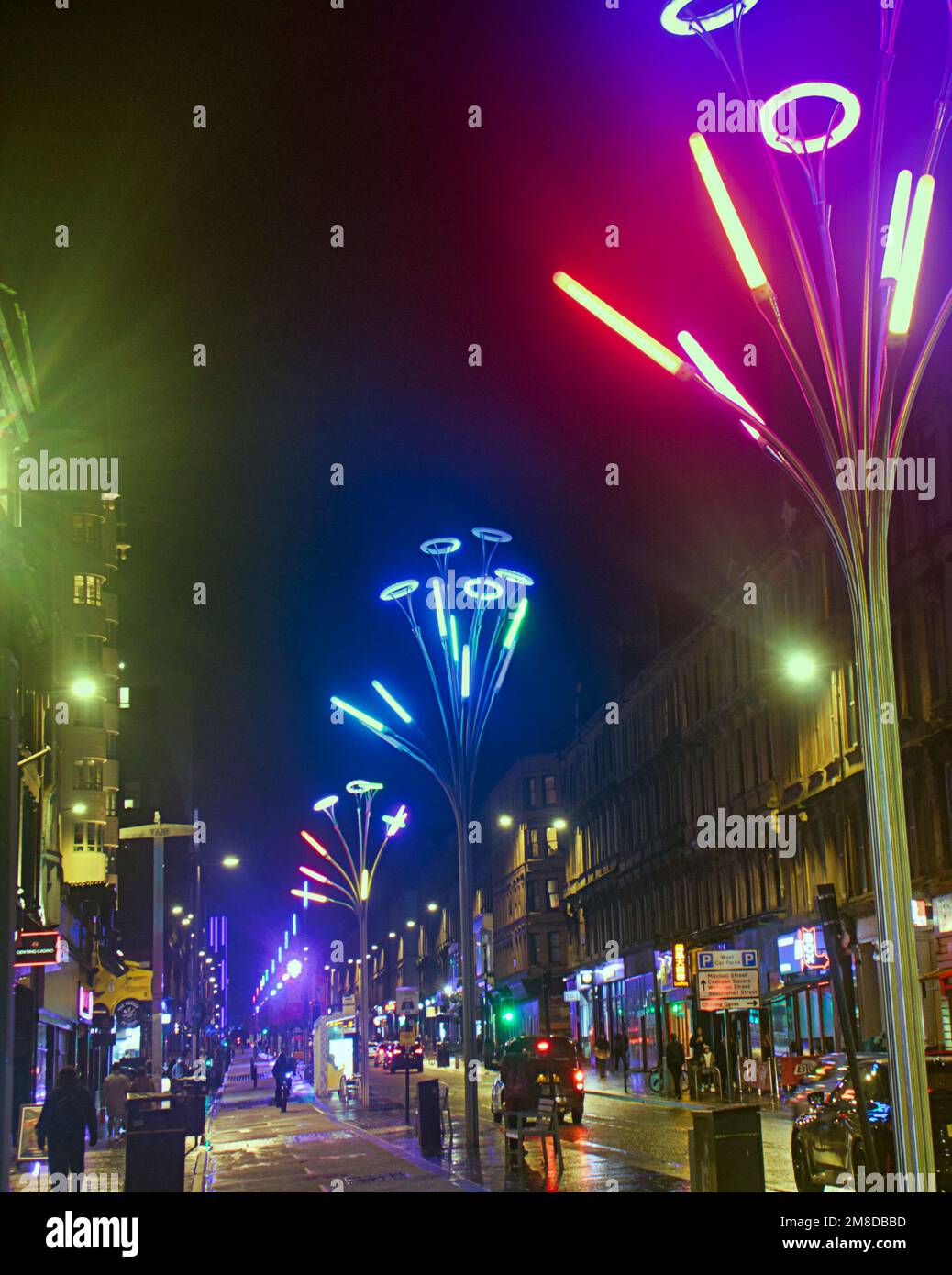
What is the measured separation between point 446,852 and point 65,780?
8848cm

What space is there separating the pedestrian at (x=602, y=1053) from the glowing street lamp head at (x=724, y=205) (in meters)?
53.4

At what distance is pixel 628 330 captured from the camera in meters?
13.0

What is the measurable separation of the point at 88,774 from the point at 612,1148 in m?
36.6

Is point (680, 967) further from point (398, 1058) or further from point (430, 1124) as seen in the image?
point (398, 1058)

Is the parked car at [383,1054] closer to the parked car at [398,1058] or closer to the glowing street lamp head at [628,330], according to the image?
the parked car at [398,1058]

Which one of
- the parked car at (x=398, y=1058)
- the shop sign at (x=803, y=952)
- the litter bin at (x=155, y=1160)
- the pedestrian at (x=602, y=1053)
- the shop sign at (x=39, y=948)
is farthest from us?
the parked car at (x=398, y=1058)

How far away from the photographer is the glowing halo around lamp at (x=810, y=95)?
1213 centimetres

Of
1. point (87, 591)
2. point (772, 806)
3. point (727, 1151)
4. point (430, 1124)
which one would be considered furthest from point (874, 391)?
point (87, 591)

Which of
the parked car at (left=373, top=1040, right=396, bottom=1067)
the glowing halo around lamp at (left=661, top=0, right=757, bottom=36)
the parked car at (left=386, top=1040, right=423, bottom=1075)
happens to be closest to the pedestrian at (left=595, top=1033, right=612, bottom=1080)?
the parked car at (left=386, top=1040, right=423, bottom=1075)

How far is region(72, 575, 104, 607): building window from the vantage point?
2394 inches
